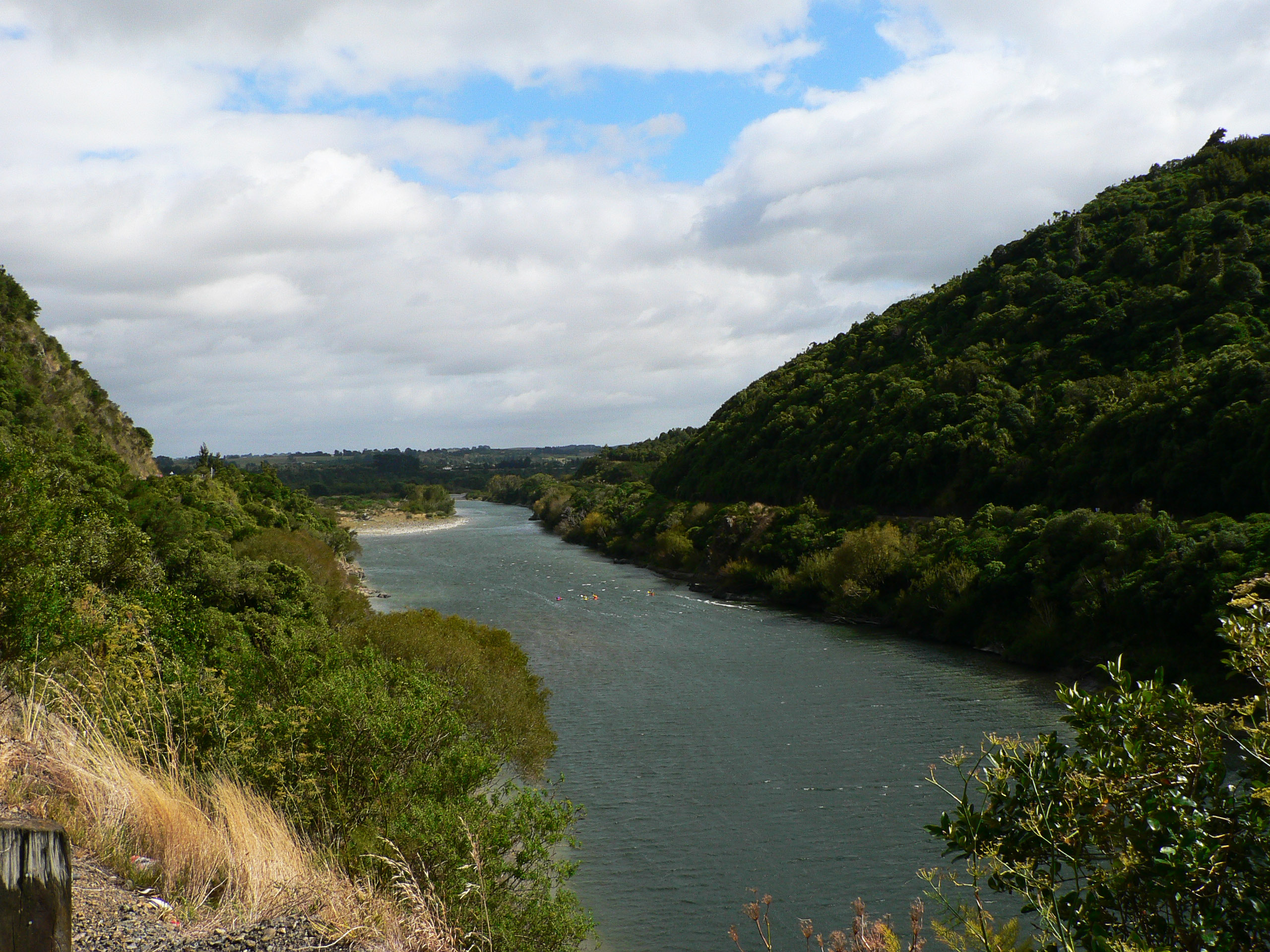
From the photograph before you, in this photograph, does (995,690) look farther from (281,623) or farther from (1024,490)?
(281,623)

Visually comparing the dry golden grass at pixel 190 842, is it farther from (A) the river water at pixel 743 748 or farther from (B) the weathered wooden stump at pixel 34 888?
(A) the river water at pixel 743 748

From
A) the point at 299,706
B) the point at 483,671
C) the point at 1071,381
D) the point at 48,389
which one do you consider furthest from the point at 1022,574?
the point at 48,389

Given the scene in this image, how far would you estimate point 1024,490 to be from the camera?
5741 centimetres

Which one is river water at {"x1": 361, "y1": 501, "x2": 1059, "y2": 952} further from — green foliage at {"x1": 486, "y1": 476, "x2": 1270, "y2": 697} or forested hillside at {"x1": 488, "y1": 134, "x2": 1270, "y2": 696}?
forested hillside at {"x1": 488, "y1": 134, "x2": 1270, "y2": 696}

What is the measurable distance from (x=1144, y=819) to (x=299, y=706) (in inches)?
431

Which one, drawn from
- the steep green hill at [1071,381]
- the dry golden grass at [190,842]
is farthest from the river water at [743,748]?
the steep green hill at [1071,381]

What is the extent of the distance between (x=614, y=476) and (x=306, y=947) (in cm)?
16044

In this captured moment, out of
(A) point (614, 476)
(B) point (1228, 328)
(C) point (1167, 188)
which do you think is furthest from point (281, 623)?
(A) point (614, 476)

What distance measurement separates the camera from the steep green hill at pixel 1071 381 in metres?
49.0

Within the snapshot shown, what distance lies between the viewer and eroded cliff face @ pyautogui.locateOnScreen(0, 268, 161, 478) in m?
53.4

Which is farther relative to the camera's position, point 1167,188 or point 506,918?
point 1167,188

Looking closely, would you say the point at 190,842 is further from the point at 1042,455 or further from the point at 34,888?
the point at 1042,455

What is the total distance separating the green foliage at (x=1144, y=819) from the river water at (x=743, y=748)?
12554mm

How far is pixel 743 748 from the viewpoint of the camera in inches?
1182
